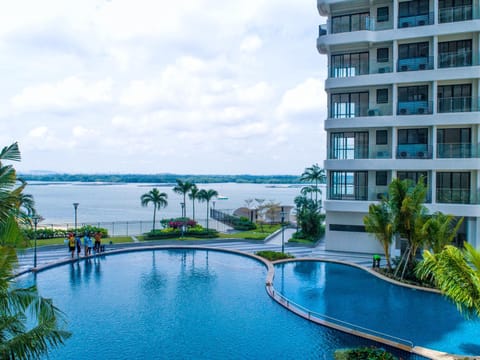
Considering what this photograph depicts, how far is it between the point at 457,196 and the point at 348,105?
8.30m

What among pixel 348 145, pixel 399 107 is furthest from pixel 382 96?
pixel 348 145

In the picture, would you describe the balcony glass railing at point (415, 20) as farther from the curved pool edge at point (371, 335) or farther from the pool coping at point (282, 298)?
the curved pool edge at point (371, 335)

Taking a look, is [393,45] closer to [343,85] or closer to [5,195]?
[343,85]

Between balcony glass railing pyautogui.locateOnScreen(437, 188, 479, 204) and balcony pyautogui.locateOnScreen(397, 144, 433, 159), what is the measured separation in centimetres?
219

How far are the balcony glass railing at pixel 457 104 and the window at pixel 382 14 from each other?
20.3ft

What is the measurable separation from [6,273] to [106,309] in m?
9.79

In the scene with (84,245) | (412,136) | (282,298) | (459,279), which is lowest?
(282,298)

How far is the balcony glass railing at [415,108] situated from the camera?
→ 908 inches

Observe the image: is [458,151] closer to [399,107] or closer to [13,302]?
[399,107]

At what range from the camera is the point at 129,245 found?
1088 inches

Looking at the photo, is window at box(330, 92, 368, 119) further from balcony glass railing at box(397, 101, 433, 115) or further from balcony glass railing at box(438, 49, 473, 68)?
balcony glass railing at box(438, 49, 473, 68)

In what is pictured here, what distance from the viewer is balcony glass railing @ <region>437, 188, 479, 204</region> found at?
22062mm

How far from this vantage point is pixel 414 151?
23422 millimetres

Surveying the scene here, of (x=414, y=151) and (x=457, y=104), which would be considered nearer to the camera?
(x=457, y=104)
